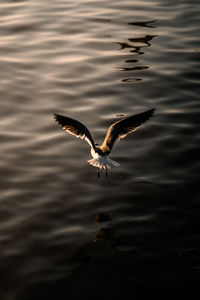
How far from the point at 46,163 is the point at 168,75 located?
3939mm

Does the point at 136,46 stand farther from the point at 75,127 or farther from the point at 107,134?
the point at 75,127

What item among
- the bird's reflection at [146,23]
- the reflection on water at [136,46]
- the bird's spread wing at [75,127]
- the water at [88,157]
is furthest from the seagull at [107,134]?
the bird's reflection at [146,23]

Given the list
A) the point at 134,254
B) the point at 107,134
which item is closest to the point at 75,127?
the point at 107,134

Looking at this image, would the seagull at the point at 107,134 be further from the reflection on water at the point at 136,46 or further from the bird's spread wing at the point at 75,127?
the reflection on water at the point at 136,46

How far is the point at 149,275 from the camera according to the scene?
602 centimetres

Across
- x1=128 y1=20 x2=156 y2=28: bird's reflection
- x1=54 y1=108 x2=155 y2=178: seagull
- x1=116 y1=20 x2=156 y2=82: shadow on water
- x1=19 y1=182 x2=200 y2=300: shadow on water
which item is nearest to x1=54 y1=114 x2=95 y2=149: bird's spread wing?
x1=54 y1=108 x2=155 y2=178: seagull

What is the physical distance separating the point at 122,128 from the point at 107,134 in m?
0.23

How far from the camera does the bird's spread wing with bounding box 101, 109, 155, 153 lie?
7.55 meters

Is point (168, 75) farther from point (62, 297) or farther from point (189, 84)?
point (62, 297)

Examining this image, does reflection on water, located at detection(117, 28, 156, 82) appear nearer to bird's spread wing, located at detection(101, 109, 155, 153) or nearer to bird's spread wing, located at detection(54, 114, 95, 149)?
bird's spread wing, located at detection(101, 109, 155, 153)

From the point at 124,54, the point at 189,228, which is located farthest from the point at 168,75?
the point at 189,228

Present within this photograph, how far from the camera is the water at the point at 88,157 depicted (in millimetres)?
6137

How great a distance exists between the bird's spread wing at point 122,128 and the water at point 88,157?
2.10 feet

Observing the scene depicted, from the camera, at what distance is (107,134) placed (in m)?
7.68
